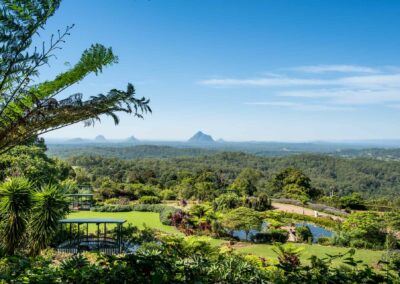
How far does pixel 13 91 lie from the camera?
466 cm

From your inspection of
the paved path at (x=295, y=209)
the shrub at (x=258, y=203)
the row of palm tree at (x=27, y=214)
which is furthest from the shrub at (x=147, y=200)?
the row of palm tree at (x=27, y=214)

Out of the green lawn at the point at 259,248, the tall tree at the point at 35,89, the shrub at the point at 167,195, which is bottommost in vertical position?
the shrub at the point at 167,195

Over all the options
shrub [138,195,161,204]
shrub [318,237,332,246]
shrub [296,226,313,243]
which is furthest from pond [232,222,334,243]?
shrub [138,195,161,204]

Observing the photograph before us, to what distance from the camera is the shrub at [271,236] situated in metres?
13.8

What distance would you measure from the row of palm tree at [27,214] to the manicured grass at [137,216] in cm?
771

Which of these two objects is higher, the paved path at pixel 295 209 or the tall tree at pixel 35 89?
the tall tree at pixel 35 89

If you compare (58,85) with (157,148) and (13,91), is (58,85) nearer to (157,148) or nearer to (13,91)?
(13,91)

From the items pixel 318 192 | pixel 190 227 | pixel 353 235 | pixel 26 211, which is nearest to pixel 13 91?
pixel 26 211

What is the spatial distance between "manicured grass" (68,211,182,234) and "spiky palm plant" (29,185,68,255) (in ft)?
25.3

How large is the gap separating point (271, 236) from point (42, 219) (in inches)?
360

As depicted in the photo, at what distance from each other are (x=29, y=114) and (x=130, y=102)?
1.22 meters

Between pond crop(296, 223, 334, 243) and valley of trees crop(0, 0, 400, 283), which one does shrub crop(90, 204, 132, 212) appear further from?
pond crop(296, 223, 334, 243)

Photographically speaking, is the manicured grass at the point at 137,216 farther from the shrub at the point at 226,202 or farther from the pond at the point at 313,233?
the shrub at the point at 226,202

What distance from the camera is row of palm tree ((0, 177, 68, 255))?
6527mm
